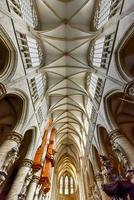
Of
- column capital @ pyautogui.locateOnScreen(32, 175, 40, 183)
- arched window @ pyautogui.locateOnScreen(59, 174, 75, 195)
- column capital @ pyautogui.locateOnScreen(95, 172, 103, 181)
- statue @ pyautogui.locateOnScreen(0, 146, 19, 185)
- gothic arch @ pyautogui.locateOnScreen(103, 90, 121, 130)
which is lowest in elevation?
statue @ pyautogui.locateOnScreen(0, 146, 19, 185)

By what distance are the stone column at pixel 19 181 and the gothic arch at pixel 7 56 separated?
21.5 feet

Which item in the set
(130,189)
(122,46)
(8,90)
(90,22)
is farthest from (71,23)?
(130,189)

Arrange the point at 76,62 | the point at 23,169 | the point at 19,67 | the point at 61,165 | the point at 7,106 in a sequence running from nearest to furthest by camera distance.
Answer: the point at 19,67 → the point at 23,169 → the point at 7,106 → the point at 76,62 → the point at 61,165

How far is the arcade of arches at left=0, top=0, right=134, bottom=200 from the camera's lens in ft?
31.5

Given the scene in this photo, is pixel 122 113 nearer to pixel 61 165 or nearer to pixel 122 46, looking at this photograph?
pixel 122 46

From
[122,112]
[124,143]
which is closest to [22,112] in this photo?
[124,143]

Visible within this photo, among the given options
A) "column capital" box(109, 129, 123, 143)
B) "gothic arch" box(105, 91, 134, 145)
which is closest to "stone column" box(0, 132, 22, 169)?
"column capital" box(109, 129, 123, 143)

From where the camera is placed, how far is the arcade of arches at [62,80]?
960 cm

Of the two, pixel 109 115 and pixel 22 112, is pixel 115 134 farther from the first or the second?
pixel 22 112

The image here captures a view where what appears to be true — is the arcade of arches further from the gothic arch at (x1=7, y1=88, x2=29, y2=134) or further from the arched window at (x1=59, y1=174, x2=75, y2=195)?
the arched window at (x1=59, y1=174, x2=75, y2=195)

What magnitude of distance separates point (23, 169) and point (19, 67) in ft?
23.0

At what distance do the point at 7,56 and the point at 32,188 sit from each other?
9731 millimetres

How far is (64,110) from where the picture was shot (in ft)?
65.3

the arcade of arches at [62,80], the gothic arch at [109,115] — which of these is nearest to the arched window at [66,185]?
the arcade of arches at [62,80]
